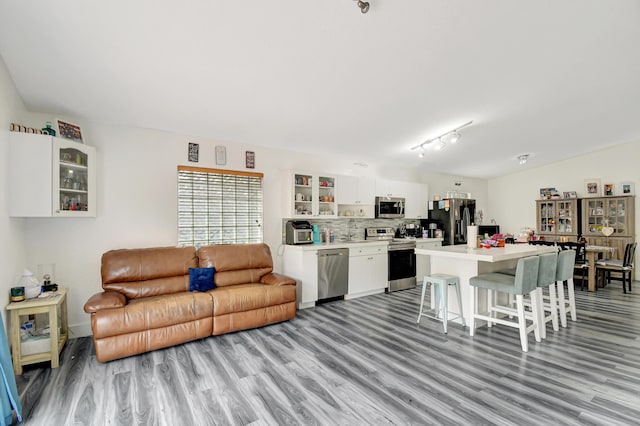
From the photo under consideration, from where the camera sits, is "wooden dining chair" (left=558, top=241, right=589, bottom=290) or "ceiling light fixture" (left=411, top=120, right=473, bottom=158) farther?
"wooden dining chair" (left=558, top=241, right=589, bottom=290)

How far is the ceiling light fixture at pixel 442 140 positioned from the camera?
468 cm

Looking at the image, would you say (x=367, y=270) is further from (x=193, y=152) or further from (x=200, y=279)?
(x=193, y=152)

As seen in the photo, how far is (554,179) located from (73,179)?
30.0 feet

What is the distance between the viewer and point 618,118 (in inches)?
193

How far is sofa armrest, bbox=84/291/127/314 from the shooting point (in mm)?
2787

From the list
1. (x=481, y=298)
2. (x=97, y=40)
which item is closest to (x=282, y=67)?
(x=97, y=40)

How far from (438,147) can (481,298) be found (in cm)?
257

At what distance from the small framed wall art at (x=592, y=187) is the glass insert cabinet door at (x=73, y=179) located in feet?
29.6

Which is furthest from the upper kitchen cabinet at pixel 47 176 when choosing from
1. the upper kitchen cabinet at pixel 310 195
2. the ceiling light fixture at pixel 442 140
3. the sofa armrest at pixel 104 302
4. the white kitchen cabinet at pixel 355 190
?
the ceiling light fixture at pixel 442 140

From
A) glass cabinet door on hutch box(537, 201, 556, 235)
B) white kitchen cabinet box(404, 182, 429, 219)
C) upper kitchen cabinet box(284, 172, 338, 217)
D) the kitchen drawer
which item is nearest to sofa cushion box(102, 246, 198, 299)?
upper kitchen cabinet box(284, 172, 338, 217)

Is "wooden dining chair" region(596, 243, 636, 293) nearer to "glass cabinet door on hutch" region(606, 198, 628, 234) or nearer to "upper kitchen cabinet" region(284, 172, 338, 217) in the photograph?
"glass cabinet door on hutch" region(606, 198, 628, 234)

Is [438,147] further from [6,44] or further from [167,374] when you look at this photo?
[6,44]

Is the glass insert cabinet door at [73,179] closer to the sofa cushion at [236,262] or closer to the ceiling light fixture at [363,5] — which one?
the sofa cushion at [236,262]

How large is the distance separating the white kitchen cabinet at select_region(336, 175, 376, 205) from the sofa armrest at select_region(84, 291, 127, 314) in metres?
3.37
